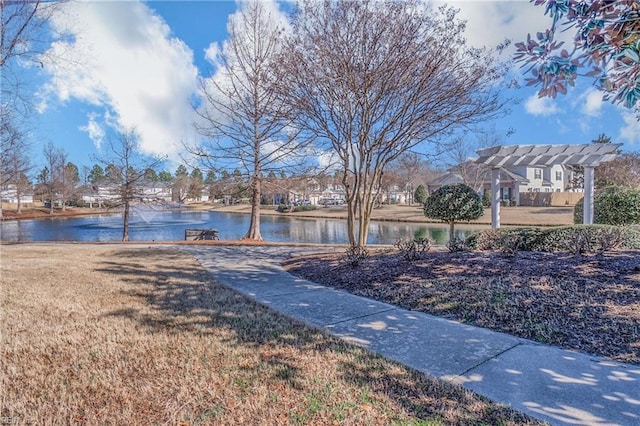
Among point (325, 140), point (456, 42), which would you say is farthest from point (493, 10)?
point (325, 140)

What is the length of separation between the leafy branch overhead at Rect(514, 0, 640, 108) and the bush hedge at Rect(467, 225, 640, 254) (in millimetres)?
4453

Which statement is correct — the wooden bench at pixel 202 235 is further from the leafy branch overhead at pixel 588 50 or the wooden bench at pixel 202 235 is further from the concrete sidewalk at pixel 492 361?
the leafy branch overhead at pixel 588 50

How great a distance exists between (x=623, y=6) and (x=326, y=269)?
5.36 metres

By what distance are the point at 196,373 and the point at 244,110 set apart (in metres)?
12.1

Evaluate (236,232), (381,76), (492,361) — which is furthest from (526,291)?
(236,232)

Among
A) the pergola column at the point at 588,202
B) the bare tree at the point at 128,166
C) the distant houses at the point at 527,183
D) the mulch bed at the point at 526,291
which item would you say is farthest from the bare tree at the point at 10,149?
the distant houses at the point at 527,183

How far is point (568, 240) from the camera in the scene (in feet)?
21.3

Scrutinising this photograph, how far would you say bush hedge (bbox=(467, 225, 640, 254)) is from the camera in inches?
235

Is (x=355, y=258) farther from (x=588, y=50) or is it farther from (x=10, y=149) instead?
(x=10, y=149)

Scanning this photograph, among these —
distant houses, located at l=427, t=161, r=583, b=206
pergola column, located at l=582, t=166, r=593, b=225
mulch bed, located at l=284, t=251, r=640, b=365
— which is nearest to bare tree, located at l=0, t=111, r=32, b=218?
mulch bed, located at l=284, t=251, r=640, b=365

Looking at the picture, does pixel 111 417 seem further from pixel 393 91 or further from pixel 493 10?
pixel 493 10

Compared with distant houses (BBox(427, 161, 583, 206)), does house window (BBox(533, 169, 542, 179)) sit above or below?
above

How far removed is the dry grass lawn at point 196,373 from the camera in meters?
2.09

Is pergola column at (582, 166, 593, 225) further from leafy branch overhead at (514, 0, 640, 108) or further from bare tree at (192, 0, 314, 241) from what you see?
leafy branch overhead at (514, 0, 640, 108)
